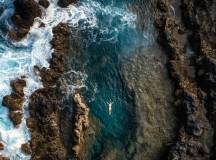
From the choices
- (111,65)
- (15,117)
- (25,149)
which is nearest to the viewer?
(25,149)

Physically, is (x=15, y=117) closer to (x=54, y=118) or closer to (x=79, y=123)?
(x=54, y=118)

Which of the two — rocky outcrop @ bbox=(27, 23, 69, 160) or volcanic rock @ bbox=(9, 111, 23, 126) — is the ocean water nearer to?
volcanic rock @ bbox=(9, 111, 23, 126)

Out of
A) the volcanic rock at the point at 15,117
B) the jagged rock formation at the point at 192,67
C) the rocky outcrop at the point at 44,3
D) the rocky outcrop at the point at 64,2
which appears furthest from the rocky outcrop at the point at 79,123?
the rocky outcrop at the point at 44,3

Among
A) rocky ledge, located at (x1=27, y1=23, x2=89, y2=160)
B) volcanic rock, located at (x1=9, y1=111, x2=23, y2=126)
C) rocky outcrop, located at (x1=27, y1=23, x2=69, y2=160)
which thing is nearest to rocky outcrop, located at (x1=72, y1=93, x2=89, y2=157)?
rocky ledge, located at (x1=27, y1=23, x2=89, y2=160)

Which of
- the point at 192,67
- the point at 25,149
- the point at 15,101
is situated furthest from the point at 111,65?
the point at 25,149

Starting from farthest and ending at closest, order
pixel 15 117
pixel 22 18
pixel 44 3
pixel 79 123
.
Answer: pixel 44 3, pixel 22 18, pixel 15 117, pixel 79 123
